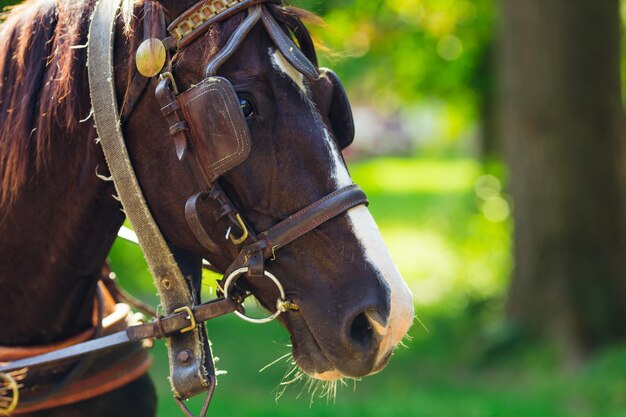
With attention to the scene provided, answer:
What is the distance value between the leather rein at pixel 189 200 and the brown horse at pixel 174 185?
28 millimetres

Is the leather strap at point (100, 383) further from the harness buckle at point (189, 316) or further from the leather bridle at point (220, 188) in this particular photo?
the leather bridle at point (220, 188)

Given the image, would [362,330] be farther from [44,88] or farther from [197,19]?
[44,88]

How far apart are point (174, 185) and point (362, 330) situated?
1.83ft

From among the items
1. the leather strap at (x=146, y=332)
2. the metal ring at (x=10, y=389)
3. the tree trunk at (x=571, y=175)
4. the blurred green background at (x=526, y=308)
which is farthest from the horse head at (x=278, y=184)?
the tree trunk at (x=571, y=175)

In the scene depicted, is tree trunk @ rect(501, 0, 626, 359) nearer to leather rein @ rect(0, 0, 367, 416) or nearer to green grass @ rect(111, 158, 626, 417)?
green grass @ rect(111, 158, 626, 417)

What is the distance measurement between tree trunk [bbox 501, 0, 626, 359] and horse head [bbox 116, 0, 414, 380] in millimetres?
5020

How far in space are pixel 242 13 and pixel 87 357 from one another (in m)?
1.01

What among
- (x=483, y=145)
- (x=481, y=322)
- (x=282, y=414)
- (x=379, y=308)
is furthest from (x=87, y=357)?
(x=483, y=145)

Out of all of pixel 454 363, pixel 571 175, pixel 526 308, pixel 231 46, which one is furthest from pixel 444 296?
pixel 231 46

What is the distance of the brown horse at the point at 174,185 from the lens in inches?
82.7

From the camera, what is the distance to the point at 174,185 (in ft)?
7.10

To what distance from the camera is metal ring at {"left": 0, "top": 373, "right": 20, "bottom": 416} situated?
2346mm

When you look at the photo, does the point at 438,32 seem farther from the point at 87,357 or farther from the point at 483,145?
the point at 87,357

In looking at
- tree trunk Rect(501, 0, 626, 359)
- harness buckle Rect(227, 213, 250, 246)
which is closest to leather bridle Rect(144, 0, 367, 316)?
harness buckle Rect(227, 213, 250, 246)
